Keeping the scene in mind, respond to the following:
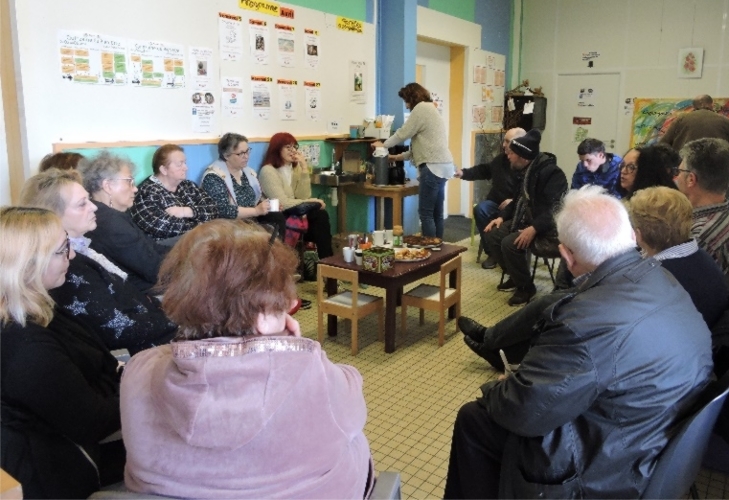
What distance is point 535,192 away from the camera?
13.7 ft

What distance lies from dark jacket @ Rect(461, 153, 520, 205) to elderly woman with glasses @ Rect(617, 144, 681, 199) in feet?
4.10

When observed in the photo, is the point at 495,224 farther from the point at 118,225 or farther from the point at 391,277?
the point at 118,225

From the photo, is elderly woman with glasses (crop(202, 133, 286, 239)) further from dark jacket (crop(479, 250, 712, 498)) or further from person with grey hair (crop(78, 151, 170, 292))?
dark jacket (crop(479, 250, 712, 498))

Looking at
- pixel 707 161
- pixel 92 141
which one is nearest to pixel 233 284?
pixel 707 161

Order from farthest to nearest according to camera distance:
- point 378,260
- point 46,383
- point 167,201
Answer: point 167,201, point 378,260, point 46,383

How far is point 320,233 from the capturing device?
16.0ft

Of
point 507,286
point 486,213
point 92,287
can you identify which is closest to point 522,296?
point 507,286

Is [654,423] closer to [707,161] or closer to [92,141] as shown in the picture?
[707,161]

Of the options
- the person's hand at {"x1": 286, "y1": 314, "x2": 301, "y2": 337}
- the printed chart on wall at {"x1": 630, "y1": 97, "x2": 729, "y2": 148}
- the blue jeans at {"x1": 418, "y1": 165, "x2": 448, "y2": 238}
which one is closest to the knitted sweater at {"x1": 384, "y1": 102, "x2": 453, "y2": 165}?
the blue jeans at {"x1": 418, "y1": 165, "x2": 448, "y2": 238}

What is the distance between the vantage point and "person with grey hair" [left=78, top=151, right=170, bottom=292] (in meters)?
2.66

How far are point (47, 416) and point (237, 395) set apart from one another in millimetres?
Result: 681

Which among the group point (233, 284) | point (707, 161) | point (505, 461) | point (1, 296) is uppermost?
point (707, 161)

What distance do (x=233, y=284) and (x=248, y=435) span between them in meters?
0.29

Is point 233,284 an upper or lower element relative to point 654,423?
upper
